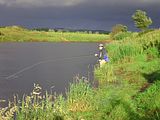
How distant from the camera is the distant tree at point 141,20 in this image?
130875 mm

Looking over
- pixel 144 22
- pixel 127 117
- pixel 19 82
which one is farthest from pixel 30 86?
pixel 144 22

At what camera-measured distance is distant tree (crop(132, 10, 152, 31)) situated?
429 feet

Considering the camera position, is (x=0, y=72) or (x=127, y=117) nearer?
(x=127, y=117)

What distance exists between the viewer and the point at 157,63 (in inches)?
Result: 1355

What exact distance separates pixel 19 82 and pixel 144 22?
102m

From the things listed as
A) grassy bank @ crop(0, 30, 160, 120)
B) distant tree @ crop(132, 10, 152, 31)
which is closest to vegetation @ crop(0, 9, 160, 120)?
grassy bank @ crop(0, 30, 160, 120)

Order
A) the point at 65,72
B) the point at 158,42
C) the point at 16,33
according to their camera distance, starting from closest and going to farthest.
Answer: the point at 65,72 → the point at 158,42 → the point at 16,33

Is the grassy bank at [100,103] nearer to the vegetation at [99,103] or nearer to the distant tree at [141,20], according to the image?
the vegetation at [99,103]

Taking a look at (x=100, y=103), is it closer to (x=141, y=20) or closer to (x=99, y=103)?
(x=99, y=103)

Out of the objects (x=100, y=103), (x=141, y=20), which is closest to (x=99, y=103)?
(x=100, y=103)

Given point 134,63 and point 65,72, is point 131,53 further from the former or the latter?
point 65,72

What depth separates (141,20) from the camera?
431ft

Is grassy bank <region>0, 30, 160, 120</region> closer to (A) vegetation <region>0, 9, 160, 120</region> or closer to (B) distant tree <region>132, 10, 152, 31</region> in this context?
(A) vegetation <region>0, 9, 160, 120</region>

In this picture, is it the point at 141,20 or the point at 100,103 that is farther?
the point at 141,20
